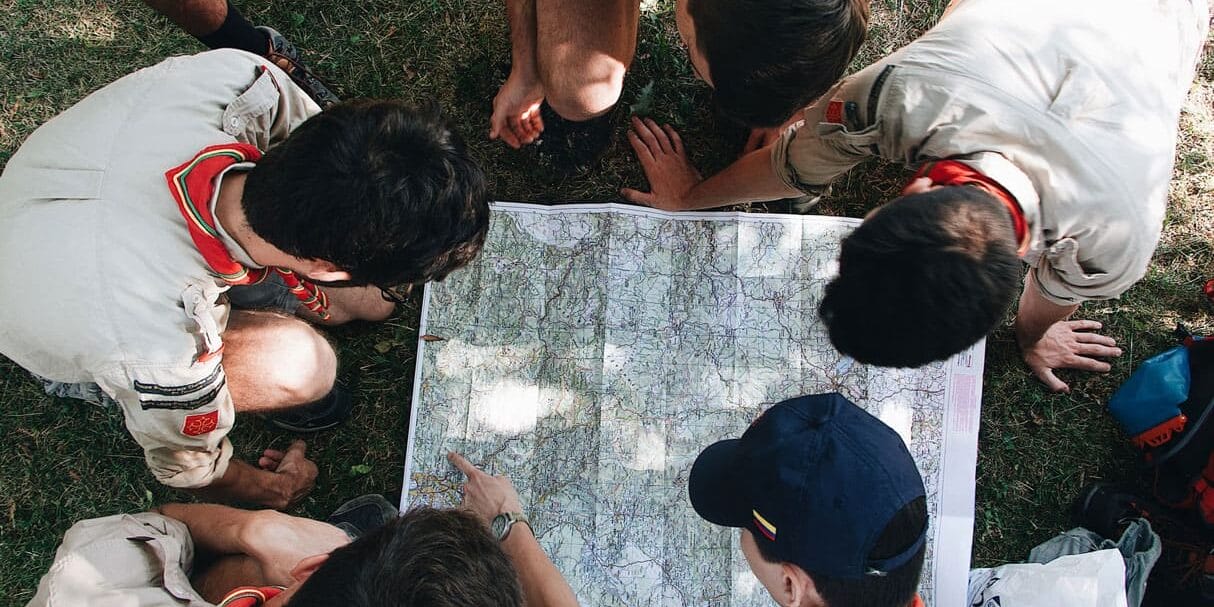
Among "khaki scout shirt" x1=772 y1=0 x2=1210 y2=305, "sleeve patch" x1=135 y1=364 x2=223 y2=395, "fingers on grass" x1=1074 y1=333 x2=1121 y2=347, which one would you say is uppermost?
"khaki scout shirt" x1=772 y1=0 x2=1210 y2=305

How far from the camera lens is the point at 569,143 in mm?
2428

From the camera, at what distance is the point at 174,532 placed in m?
1.80

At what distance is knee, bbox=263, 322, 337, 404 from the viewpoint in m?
1.91

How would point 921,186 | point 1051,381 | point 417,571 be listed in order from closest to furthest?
point 417,571 < point 921,186 < point 1051,381

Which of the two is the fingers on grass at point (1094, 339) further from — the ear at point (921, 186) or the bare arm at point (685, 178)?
the ear at point (921, 186)

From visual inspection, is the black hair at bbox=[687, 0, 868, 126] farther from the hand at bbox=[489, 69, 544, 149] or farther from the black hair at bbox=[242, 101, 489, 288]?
the hand at bbox=[489, 69, 544, 149]

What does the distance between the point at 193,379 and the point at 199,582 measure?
561 mm

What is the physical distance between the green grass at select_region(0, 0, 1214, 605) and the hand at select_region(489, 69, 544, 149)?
0.33ft

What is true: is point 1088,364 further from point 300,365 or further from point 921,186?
point 300,365

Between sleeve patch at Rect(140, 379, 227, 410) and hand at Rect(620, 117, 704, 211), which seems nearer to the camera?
sleeve patch at Rect(140, 379, 227, 410)

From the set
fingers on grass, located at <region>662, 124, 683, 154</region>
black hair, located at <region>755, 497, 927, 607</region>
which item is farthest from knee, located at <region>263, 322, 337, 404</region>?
black hair, located at <region>755, 497, 927, 607</region>

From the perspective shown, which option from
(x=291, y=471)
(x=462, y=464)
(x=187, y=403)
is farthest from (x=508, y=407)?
(x=187, y=403)

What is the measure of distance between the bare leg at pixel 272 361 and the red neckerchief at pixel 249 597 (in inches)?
19.6

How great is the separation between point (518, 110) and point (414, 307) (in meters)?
0.67
